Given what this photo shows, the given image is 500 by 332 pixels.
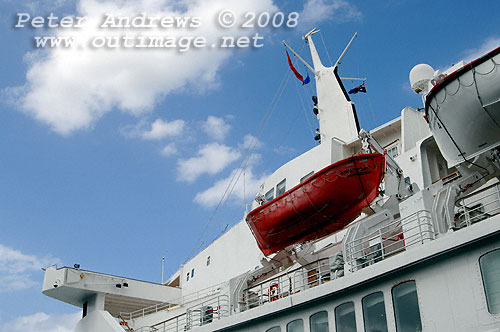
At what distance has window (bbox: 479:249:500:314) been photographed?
9852 millimetres

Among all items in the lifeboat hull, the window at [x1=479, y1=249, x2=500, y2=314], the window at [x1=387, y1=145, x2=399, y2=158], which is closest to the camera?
the window at [x1=479, y1=249, x2=500, y2=314]

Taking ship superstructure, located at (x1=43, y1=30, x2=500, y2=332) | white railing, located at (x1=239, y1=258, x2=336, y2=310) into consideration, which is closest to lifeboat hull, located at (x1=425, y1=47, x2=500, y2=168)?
ship superstructure, located at (x1=43, y1=30, x2=500, y2=332)

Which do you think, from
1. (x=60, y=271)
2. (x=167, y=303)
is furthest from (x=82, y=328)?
(x=167, y=303)

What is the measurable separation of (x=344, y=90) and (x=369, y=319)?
14562 mm

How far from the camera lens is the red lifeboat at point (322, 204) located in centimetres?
1481

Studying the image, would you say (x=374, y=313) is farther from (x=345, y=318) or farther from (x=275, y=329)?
(x=275, y=329)

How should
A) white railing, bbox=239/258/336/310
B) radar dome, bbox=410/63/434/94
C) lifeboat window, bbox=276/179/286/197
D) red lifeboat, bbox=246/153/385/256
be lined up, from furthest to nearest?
lifeboat window, bbox=276/179/286/197 → radar dome, bbox=410/63/434/94 → white railing, bbox=239/258/336/310 → red lifeboat, bbox=246/153/385/256

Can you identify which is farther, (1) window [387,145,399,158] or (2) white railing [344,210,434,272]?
(1) window [387,145,399,158]

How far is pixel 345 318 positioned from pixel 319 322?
0.83 metres

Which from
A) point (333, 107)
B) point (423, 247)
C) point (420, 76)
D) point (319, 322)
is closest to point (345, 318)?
point (319, 322)

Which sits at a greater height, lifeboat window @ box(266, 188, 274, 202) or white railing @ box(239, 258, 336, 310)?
lifeboat window @ box(266, 188, 274, 202)

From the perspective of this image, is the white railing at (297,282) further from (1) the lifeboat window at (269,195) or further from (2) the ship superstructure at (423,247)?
(1) the lifeboat window at (269,195)

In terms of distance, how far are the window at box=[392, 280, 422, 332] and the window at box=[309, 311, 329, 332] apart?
2.00 m

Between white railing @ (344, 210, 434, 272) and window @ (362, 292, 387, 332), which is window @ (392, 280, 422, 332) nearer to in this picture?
window @ (362, 292, 387, 332)
